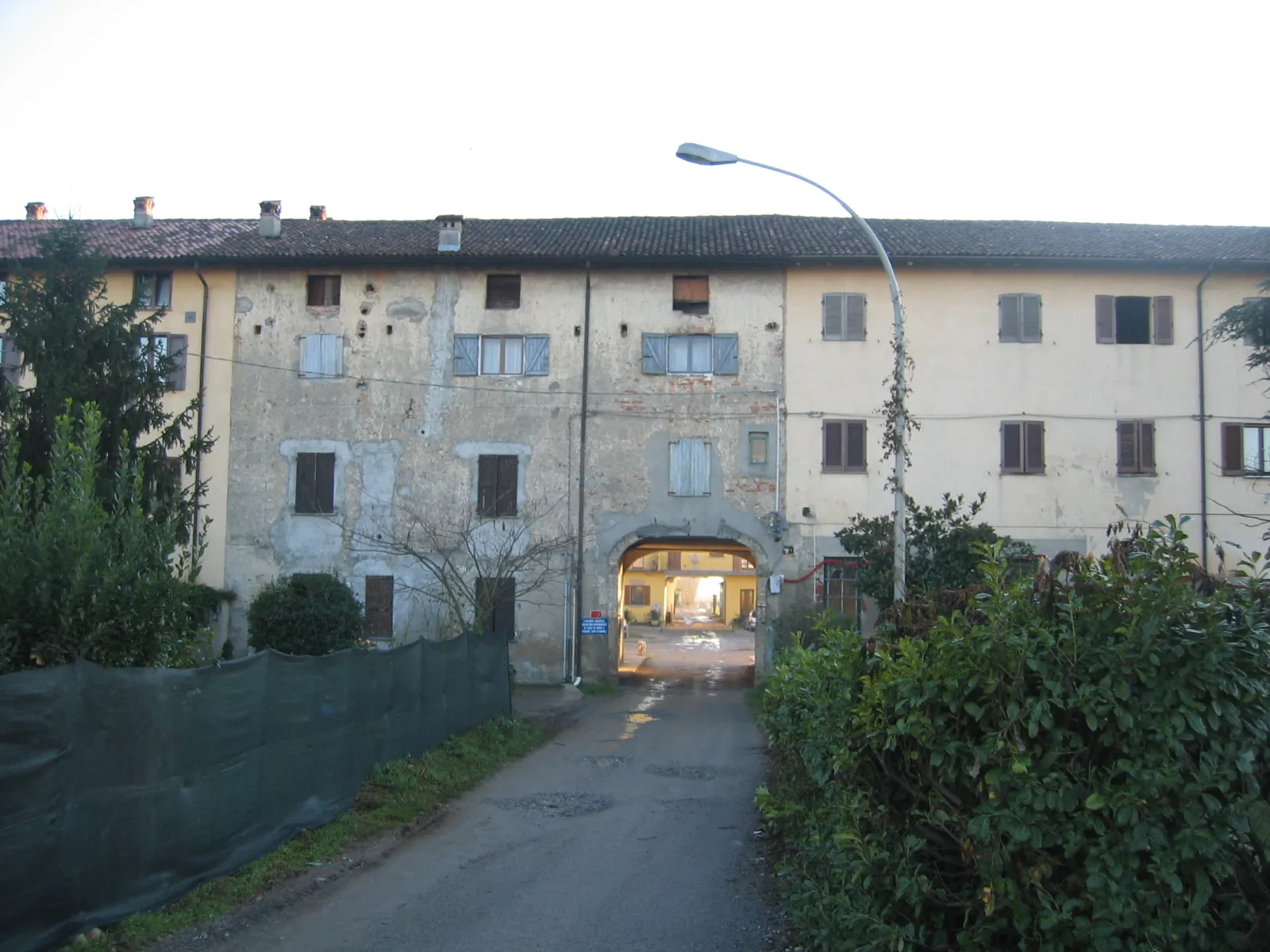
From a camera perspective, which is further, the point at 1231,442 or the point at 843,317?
the point at 843,317

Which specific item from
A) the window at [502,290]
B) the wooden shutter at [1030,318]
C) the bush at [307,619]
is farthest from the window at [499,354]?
the wooden shutter at [1030,318]

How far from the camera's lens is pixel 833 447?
2819 centimetres

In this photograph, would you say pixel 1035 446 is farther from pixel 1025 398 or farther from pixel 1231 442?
pixel 1231 442

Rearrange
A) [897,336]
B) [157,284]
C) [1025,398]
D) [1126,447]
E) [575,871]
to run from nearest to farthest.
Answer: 1. [575,871]
2. [897,336]
3. [1126,447]
4. [1025,398]
5. [157,284]

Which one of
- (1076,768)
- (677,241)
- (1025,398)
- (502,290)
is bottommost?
(1076,768)

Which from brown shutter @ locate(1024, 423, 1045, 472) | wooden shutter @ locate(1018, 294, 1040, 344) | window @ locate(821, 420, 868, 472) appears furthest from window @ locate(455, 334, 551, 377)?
brown shutter @ locate(1024, 423, 1045, 472)

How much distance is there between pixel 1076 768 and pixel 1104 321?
2622 centimetres

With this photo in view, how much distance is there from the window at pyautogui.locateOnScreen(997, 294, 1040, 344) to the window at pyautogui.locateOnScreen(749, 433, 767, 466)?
6579 mm

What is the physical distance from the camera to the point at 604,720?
889 inches

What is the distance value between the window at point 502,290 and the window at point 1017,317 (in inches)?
494

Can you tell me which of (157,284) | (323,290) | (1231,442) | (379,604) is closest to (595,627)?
(379,604)

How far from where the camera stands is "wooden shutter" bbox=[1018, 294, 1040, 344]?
28.2 metres

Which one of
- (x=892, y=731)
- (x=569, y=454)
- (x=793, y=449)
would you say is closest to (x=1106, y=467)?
(x=793, y=449)

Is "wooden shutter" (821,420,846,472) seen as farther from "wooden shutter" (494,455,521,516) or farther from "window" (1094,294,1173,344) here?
"wooden shutter" (494,455,521,516)
